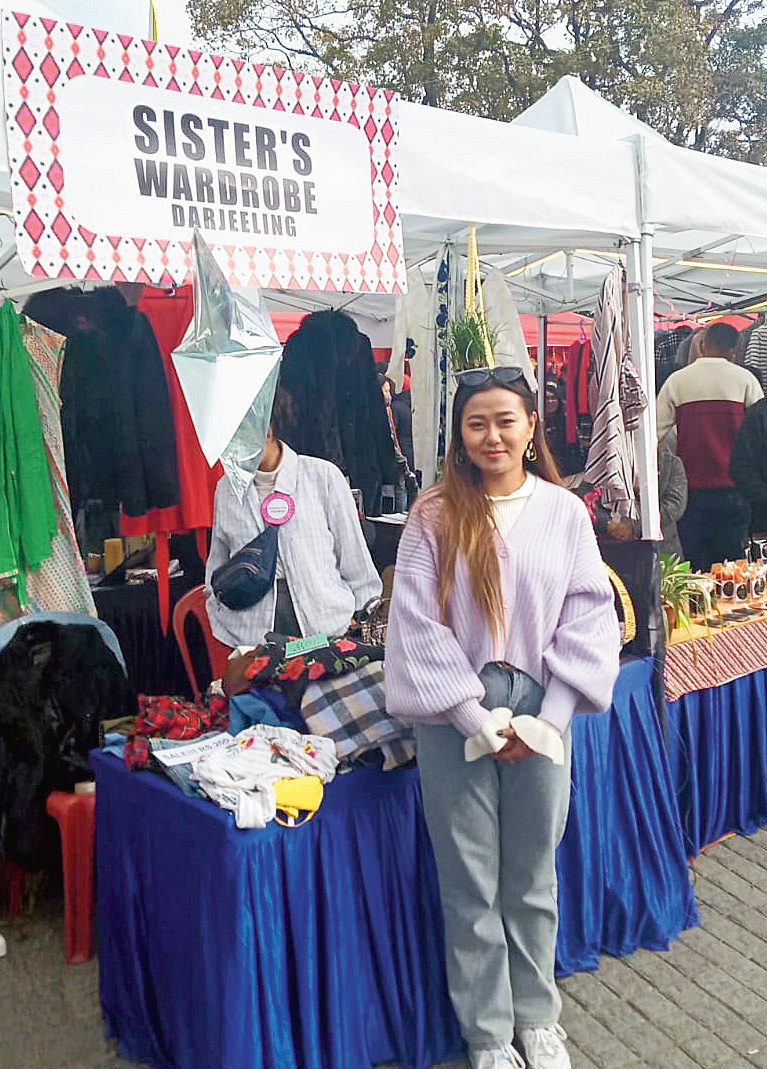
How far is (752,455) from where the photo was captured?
4.02 meters

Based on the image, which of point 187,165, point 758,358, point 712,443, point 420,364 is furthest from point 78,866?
point 758,358

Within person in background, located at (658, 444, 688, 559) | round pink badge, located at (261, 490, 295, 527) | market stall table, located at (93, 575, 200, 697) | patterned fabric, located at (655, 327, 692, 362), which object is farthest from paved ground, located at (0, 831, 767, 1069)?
patterned fabric, located at (655, 327, 692, 362)

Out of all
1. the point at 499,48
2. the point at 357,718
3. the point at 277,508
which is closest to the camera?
the point at 357,718

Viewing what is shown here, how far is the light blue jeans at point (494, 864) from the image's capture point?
6.91 ft

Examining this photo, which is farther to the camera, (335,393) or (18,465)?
(335,393)

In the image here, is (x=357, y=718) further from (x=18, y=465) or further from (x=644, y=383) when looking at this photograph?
(x=644, y=383)

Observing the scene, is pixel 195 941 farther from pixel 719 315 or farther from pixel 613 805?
pixel 719 315

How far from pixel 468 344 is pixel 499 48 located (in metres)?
14.5

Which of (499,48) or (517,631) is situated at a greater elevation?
(499,48)

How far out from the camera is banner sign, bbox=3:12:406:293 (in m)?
1.86

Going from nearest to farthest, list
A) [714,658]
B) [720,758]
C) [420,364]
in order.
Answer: [714,658] → [720,758] → [420,364]

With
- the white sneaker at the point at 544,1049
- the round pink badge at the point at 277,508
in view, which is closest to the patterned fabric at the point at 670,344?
the round pink badge at the point at 277,508

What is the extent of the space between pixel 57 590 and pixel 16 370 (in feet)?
2.31

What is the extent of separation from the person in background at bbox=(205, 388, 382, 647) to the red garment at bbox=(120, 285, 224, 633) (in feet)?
1.53
